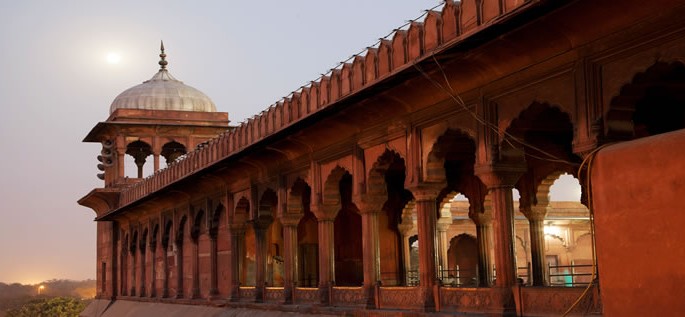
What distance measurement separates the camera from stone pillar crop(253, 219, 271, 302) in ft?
66.4

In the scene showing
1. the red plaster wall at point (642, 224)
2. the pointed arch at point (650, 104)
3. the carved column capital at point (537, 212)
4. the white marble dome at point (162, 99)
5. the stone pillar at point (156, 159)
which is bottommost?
the red plaster wall at point (642, 224)

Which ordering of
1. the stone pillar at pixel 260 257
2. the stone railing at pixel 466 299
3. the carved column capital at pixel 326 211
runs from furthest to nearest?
the stone pillar at pixel 260 257, the carved column capital at pixel 326 211, the stone railing at pixel 466 299

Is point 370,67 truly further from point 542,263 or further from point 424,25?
point 542,263

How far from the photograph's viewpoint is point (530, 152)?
50.8 feet

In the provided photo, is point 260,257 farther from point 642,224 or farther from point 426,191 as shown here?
point 642,224

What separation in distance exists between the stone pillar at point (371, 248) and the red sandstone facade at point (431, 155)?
2 cm

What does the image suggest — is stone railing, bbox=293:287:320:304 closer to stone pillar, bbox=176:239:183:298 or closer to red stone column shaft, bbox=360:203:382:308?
red stone column shaft, bbox=360:203:382:308

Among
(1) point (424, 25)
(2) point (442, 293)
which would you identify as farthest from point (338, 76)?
(2) point (442, 293)

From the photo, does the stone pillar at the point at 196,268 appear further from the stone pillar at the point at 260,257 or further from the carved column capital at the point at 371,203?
the carved column capital at the point at 371,203

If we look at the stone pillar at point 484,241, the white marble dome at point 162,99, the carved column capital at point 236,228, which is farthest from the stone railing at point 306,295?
the white marble dome at point 162,99

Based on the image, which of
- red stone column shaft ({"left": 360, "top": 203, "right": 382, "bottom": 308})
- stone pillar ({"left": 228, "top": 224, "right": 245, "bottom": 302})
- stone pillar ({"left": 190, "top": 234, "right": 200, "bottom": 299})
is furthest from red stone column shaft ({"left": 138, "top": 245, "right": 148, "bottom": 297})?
red stone column shaft ({"left": 360, "top": 203, "right": 382, "bottom": 308})

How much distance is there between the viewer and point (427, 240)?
13.8 m

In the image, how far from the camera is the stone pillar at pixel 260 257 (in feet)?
66.4

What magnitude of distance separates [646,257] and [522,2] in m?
3.77
